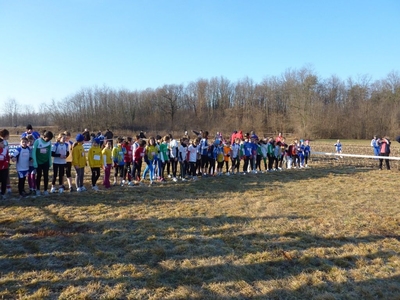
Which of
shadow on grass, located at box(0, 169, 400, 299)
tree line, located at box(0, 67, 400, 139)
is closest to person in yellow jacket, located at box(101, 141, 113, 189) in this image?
shadow on grass, located at box(0, 169, 400, 299)

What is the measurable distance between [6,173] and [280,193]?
840 cm

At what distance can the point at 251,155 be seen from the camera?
47.7 feet

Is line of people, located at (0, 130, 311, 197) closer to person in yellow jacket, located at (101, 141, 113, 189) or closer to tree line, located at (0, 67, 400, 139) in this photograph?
person in yellow jacket, located at (101, 141, 113, 189)

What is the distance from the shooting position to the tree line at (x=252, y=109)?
4906cm

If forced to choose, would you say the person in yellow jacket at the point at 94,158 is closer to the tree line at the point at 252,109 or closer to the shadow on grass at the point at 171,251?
the shadow on grass at the point at 171,251

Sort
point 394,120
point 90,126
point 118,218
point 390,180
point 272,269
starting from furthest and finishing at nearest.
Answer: point 90,126 < point 394,120 < point 390,180 < point 118,218 < point 272,269

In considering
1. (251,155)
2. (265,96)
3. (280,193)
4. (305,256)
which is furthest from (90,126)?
(305,256)

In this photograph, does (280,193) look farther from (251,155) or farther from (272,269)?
(272,269)

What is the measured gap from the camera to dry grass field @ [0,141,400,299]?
4.06m

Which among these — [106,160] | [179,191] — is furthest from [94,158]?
[179,191]

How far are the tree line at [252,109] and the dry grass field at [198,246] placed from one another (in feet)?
131

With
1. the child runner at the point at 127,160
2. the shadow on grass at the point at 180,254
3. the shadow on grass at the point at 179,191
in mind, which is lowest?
the shadow on grass at the point at 180,254

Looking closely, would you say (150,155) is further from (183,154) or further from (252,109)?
(252,109)

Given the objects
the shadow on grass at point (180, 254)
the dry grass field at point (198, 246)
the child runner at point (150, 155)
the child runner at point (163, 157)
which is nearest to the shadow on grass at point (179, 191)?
the dry grass field at point (198, 246)
